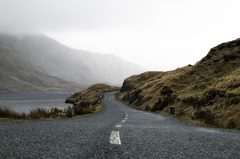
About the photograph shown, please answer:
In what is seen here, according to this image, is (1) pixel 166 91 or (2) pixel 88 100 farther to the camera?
(2) pixel 88 100

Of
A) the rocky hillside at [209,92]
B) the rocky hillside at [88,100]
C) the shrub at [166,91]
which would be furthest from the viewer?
the shrub at [166,91]

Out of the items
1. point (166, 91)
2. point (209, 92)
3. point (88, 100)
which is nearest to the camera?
point (209, 92)

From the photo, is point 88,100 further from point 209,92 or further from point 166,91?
point 209,92

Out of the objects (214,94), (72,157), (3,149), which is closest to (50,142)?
(3,149)

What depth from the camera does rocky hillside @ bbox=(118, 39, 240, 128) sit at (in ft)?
112

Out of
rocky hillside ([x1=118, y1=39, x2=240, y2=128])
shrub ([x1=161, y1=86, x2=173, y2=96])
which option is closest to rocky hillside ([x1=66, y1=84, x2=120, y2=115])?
rocky hillside ([x1=118, y1=39, x2=240, y2=128])

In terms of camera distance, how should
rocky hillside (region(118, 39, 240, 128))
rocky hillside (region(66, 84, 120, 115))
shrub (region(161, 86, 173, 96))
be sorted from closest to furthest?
1. rocky hillside (region(118, 39, 240, 128))
2. rocky hillside (region(66, 84, 120, 115))
3. shrub (region(161, 86, 173, 96))

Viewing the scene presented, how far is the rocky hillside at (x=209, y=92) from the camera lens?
34178 mm

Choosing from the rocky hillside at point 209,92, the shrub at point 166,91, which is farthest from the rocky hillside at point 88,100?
the shrub at point 166,91

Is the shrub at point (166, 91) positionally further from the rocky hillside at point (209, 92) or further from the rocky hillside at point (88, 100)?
the rocky hillside at point (88, 100)

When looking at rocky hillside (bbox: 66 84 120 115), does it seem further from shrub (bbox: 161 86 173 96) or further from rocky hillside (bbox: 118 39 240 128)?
shrub (bbox: 161 86 173 96)

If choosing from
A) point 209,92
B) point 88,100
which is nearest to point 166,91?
point 209,92

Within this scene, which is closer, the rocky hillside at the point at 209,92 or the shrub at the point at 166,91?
the rocky hillside at the point at 209,92

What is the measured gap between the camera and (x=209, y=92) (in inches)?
1763
